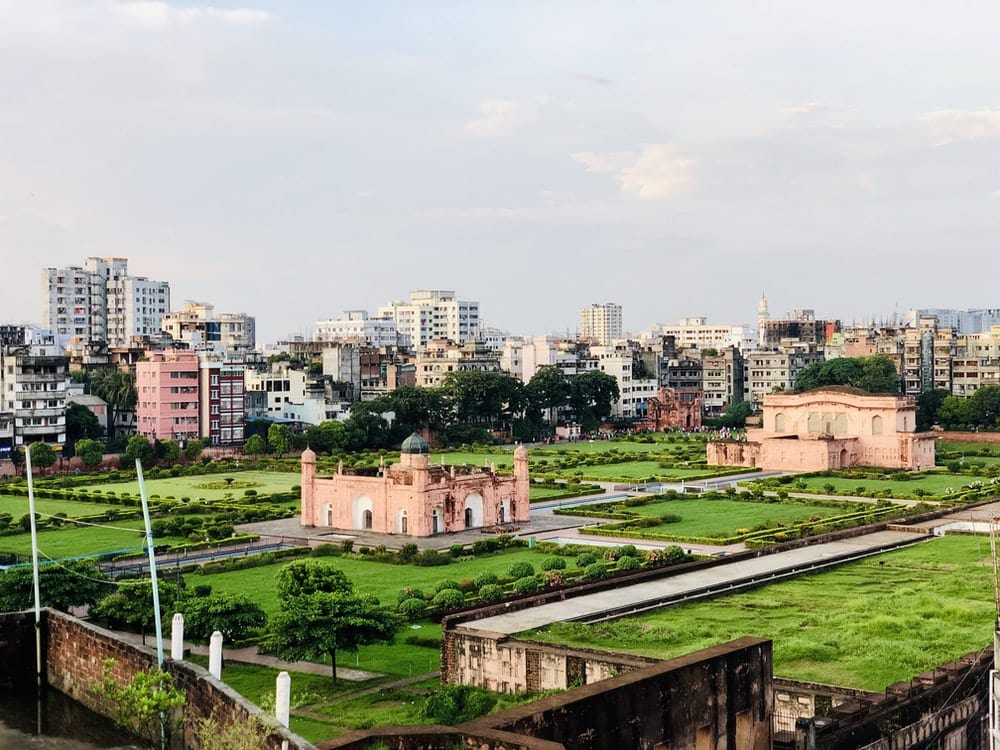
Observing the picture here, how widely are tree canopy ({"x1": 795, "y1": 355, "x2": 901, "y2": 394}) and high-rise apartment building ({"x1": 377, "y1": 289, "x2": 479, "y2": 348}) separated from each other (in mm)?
75176

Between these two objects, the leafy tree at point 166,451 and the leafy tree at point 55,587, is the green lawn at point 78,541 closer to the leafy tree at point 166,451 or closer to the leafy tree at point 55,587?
the leafy tree at point 55,587

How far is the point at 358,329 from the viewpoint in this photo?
184 metres

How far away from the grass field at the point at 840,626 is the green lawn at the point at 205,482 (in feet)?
116

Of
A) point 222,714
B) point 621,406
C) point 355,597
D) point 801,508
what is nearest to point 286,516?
point 801,508

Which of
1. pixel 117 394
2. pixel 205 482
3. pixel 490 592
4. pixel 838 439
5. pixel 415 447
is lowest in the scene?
pixel 490 592

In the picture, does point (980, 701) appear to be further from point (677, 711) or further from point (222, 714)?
point (222, 714)

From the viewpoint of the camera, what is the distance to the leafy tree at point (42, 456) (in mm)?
72688

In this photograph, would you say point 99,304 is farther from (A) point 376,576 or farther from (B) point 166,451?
(A) point 376,576

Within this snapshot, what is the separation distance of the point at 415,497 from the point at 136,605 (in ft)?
61.3

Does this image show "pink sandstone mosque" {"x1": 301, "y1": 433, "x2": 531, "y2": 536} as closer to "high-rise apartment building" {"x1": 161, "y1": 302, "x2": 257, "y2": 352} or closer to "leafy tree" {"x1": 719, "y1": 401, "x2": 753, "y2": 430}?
"leafy tree" {"x1": 719, "y1": 401, "x2": 753, "y2": 430}

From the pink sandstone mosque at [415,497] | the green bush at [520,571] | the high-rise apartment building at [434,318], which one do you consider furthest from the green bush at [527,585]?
the high-rise apartment building at [434,318]

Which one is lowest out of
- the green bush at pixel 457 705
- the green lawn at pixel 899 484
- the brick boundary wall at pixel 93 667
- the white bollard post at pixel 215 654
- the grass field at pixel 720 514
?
the green bush at pixel 457 705

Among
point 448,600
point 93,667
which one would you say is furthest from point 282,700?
point 448,600

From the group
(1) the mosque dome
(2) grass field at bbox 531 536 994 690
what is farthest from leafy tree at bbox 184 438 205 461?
(2) grass field at bbox 531 536 994 690
